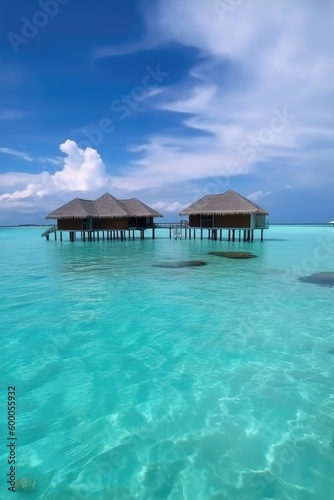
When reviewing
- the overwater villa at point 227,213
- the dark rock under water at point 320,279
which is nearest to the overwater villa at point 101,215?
the overwater villa at point 227,213

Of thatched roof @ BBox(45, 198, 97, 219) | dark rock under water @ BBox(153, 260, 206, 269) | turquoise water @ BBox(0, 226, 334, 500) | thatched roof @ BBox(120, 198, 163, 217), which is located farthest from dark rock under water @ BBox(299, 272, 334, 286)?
thatched roof @ BBox(45, 198, 97, 219)

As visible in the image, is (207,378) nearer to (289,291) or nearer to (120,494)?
(120,494)

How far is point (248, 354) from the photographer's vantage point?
5.68 m

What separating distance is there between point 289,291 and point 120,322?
591 cm

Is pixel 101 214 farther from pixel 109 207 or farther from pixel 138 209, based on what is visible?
pixel 138 209

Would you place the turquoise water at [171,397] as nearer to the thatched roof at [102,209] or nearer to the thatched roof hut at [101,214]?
the thatched roof at [102,209]

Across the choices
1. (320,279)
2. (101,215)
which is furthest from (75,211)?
(320,279)

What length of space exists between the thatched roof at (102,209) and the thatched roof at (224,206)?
4401 mm

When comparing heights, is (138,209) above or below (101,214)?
above

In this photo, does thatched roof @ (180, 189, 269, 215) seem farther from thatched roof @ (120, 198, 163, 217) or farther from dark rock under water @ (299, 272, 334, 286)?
dark rock under water @ (299, 272, 334, 286)

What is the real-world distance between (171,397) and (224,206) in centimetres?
2585

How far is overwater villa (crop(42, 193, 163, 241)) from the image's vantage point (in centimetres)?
3048

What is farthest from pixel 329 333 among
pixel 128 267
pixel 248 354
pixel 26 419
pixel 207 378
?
pixel 128 267

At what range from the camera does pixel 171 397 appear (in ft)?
14.6
